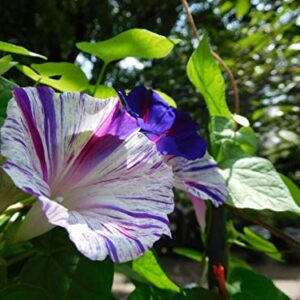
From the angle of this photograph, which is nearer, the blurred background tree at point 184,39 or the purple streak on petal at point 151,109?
the purple streak on petal at point 151,109

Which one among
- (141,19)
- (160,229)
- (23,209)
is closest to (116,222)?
(160,229)

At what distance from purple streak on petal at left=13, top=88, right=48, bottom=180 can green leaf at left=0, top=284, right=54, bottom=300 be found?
70 millimetres

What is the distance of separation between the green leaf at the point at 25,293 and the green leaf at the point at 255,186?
132mm

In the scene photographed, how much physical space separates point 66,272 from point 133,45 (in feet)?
0.52

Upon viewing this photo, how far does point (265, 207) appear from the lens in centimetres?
30

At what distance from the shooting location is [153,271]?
1.04 feet

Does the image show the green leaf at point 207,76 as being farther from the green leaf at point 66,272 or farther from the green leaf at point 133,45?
the green leaf at point 66,272

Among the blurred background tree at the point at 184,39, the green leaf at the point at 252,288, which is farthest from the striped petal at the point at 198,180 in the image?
the blurred background tree at the point at 184,39

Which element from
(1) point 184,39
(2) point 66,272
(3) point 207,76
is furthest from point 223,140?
(1) point 184,39

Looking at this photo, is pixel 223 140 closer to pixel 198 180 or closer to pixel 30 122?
pixel 198 180

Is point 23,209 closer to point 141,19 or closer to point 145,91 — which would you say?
point 145,91

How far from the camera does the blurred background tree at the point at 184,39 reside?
3.32 feet

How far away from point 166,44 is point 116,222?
0.17 m

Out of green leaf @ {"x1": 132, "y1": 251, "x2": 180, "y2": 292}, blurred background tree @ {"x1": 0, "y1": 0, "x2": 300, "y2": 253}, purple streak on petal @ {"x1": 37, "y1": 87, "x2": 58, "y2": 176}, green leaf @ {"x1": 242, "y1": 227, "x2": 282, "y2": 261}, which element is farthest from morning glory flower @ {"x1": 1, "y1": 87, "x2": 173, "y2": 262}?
blurred background tree @ {"x1": 0, "y1": 0, "x2": 300, "y2": 253}
